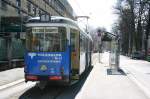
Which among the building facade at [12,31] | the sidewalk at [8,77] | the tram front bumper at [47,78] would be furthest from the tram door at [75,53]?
the building facade at [12,31]

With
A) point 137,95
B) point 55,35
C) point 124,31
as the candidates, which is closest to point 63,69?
point 55,35

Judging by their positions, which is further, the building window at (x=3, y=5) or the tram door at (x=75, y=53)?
the building window at (x=3, y=5)

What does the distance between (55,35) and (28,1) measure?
3321 centimetres

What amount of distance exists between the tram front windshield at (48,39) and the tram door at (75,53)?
802 mm

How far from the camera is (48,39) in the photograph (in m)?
15.7

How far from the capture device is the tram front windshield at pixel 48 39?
1564 centimetres

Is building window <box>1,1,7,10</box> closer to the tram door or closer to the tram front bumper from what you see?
the tram door

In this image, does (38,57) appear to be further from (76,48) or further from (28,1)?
(28,1)

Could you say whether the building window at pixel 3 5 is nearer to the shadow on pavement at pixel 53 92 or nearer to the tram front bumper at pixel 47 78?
the shadow on pavement at pixel 53 92

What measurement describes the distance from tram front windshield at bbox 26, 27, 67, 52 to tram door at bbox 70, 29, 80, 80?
0.80 m

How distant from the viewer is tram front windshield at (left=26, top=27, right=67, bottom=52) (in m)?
15.6

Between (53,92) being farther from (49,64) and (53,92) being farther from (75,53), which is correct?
(75,53)

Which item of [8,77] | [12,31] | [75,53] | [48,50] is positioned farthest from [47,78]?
[12,31]

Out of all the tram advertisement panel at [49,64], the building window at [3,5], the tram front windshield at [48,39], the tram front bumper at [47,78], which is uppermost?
the building window at [3,5]
